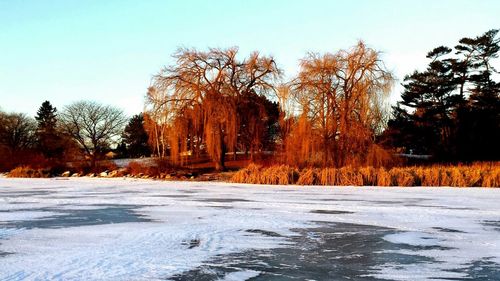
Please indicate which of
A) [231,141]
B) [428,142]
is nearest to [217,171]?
[231,141]

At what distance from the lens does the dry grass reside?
56.3 ft

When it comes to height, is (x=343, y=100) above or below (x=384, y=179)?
Answer: above

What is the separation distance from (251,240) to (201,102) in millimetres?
19468

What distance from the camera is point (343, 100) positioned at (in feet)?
75.7

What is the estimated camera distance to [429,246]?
6.13 meters

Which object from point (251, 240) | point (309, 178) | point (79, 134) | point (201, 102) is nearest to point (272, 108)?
point (201, 102)

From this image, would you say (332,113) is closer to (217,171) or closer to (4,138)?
(217,171)

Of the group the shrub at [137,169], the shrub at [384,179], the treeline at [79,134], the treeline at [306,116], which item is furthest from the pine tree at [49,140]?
the shrub at [384,179]

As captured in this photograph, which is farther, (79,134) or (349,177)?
(79,134)

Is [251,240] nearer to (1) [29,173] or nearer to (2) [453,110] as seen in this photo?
(1) [29,173]

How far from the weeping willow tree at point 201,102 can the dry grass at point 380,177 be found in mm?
6116

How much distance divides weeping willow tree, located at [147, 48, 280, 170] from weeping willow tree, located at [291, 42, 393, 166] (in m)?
4.05

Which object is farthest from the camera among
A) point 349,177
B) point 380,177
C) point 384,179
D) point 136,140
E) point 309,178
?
point 136,140

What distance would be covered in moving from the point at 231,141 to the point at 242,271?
68.0 ft
